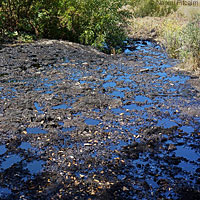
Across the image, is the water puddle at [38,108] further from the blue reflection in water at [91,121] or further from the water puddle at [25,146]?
the water puddle at [25,146]

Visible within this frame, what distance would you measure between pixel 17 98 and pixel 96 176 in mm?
2674

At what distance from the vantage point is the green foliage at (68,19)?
9.65 meters

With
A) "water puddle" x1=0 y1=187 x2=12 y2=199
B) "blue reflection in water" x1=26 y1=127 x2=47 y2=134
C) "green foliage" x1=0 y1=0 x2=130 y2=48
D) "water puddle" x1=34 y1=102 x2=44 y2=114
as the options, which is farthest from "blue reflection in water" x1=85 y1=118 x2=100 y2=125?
"green foliage" x1=0 y1=0 x2=130 y2=48

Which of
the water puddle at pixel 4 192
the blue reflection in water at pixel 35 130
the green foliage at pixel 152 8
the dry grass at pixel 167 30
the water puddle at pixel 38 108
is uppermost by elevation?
the green foliage at pixel 152 8

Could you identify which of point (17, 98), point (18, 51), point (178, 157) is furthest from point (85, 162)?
point (18, 51)

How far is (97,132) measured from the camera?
4164 millimetres

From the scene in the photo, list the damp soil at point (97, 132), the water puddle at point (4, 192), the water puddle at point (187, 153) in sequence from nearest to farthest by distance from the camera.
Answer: the water puddle at point (4, 192)
the damp soil at point (97, 132)
the water puddle at point (187, 153)

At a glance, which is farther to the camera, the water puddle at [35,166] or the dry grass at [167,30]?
the dry grass at [167,30]

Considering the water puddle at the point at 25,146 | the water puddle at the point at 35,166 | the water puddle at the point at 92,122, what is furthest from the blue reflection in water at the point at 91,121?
the water puddle at the point at 35,166

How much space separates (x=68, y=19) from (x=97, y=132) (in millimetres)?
6321

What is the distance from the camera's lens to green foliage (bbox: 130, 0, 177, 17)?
15236 millimetres

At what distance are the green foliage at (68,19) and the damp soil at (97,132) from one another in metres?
2.70

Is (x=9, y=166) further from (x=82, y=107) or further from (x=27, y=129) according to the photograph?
(x=82, y=107)

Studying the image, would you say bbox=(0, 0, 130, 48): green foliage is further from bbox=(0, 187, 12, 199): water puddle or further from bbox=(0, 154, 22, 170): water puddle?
bbox=(0, 187, 12, 199): water puddle
